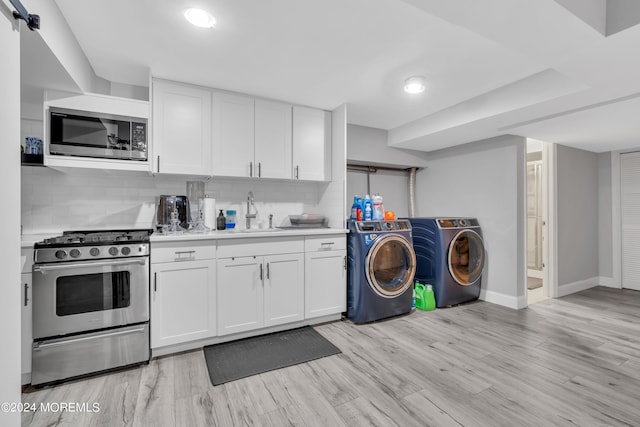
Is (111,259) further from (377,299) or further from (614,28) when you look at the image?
(614,28)

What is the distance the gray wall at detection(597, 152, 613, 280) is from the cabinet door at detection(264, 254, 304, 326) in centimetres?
479

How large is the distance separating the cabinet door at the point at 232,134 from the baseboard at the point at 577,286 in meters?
4.35

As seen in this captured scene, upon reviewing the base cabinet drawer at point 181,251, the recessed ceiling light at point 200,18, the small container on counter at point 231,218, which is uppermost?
the recessed ceiling light at point 200,18

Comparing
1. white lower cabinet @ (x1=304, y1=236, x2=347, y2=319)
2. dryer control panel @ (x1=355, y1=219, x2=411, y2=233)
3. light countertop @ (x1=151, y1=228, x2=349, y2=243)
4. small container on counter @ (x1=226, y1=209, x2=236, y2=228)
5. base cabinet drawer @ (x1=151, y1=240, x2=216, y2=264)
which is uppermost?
small container on counter @ (x1=226, y1=209, x2=236, y2=228)

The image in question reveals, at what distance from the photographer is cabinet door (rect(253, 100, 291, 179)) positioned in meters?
2.84

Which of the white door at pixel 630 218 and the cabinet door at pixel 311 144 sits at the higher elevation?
the cabinet door at pixel 311 144

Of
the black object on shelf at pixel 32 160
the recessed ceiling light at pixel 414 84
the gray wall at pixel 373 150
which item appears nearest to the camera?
the black object on shelf at pixel 32 160

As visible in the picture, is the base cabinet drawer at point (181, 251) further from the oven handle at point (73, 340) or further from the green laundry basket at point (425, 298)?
the green laundry basket at point (425, 298)

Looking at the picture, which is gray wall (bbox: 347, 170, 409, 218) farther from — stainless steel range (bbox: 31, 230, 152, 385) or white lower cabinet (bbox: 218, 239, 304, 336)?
stainless steel range (bbox: 31, 230, 152, 385)

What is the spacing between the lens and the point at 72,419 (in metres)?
1.59

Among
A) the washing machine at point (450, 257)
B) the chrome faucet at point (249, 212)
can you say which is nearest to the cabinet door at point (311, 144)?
the chrome faucet at point (249, 212)

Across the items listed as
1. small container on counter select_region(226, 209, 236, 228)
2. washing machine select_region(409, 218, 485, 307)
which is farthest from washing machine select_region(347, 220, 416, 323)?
small container on counter select_region(226, 209, 236, 228)

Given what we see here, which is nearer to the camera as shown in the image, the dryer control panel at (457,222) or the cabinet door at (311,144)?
the cabinet door at (311,144)

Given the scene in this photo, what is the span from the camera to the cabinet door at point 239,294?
239 centimetres
